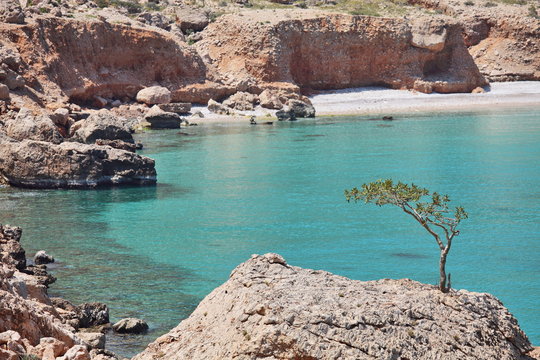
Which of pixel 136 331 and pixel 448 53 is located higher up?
pixel 448 53

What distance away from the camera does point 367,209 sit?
118 feet

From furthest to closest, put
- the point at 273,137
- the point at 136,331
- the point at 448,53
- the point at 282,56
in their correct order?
the point at 448,53 → the point at 282,56 → the point at 273,137 → the point at 136,331

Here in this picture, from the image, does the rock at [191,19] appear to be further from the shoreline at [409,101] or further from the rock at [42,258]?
the rock at [42,258]

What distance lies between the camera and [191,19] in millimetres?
96062

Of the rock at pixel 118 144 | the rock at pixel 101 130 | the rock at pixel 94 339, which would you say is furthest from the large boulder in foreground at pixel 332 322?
the rock at pixel 101 130

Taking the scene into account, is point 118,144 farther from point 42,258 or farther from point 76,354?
point 76,354

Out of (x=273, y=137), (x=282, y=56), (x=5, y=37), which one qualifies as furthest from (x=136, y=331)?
(x=282, y=56)

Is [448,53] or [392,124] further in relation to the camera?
[448,53]

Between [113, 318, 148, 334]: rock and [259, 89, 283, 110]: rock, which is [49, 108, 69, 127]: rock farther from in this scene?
[113, 318, 148, 334]: rock

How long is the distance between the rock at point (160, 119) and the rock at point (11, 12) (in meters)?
14.3

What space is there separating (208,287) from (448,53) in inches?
3266

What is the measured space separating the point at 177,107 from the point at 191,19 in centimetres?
1913

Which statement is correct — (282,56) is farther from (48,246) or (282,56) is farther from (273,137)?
(48,246)

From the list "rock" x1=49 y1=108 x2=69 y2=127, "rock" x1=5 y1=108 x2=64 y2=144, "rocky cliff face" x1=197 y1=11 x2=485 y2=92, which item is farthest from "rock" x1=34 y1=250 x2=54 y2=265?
"rocky cliff face" x1=197 y1=11 x2=485 y2=92
